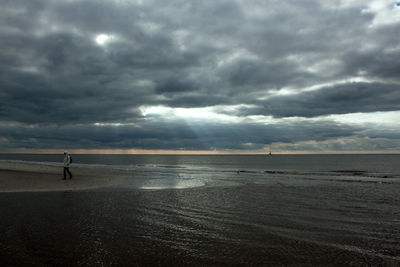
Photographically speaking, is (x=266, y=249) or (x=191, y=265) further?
(x=266, y=249)

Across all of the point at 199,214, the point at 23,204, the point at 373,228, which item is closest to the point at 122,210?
the point at 199,214

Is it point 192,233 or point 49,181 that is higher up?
point 192,233

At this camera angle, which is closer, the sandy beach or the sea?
the sea

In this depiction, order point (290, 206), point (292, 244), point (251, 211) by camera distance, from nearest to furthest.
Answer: point (292, 244) < point (251, 211) < point (290, 206)

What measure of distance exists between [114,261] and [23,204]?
11400 millimetres

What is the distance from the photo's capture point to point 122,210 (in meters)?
15.0

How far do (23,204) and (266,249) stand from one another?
47.3 feet

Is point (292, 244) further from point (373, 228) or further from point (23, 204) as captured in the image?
point (23, 204)

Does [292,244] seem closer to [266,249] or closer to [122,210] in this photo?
[266,249]

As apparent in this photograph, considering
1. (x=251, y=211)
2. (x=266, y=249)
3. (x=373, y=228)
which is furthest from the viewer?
(x=251, y=211)

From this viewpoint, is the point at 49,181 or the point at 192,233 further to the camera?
the point at 49,181

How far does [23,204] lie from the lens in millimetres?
15891

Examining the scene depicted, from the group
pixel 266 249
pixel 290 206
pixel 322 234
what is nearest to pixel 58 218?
pixel 266 249

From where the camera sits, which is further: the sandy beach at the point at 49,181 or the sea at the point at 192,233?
the sandy beach at the point at 49,181
